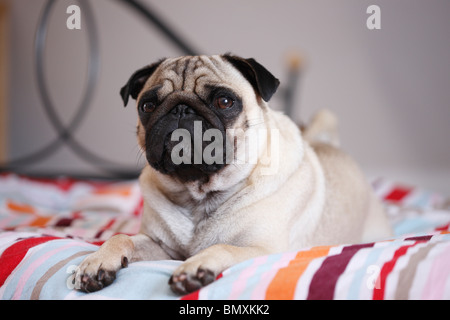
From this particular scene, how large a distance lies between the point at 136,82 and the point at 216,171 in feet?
1.88

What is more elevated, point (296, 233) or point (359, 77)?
point (359, 77)

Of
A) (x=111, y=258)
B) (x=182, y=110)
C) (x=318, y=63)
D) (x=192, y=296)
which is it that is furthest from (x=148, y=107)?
(x=318, y=63)

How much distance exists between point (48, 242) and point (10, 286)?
0.22 meters

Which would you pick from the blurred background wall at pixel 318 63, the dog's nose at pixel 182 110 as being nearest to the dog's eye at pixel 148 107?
the dog's nose at pixel 182 110

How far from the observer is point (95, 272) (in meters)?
1.37

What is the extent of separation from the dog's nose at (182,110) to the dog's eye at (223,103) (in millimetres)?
97

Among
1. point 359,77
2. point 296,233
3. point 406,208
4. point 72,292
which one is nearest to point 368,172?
point 359,77

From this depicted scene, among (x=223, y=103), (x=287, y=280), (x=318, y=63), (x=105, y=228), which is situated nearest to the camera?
(x=287, y=280)

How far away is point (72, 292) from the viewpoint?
134cm

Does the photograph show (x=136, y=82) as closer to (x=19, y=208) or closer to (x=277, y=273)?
(x=277, y=273)

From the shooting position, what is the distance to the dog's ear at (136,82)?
1.87m

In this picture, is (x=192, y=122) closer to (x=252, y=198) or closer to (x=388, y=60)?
(x=252, y=198)
